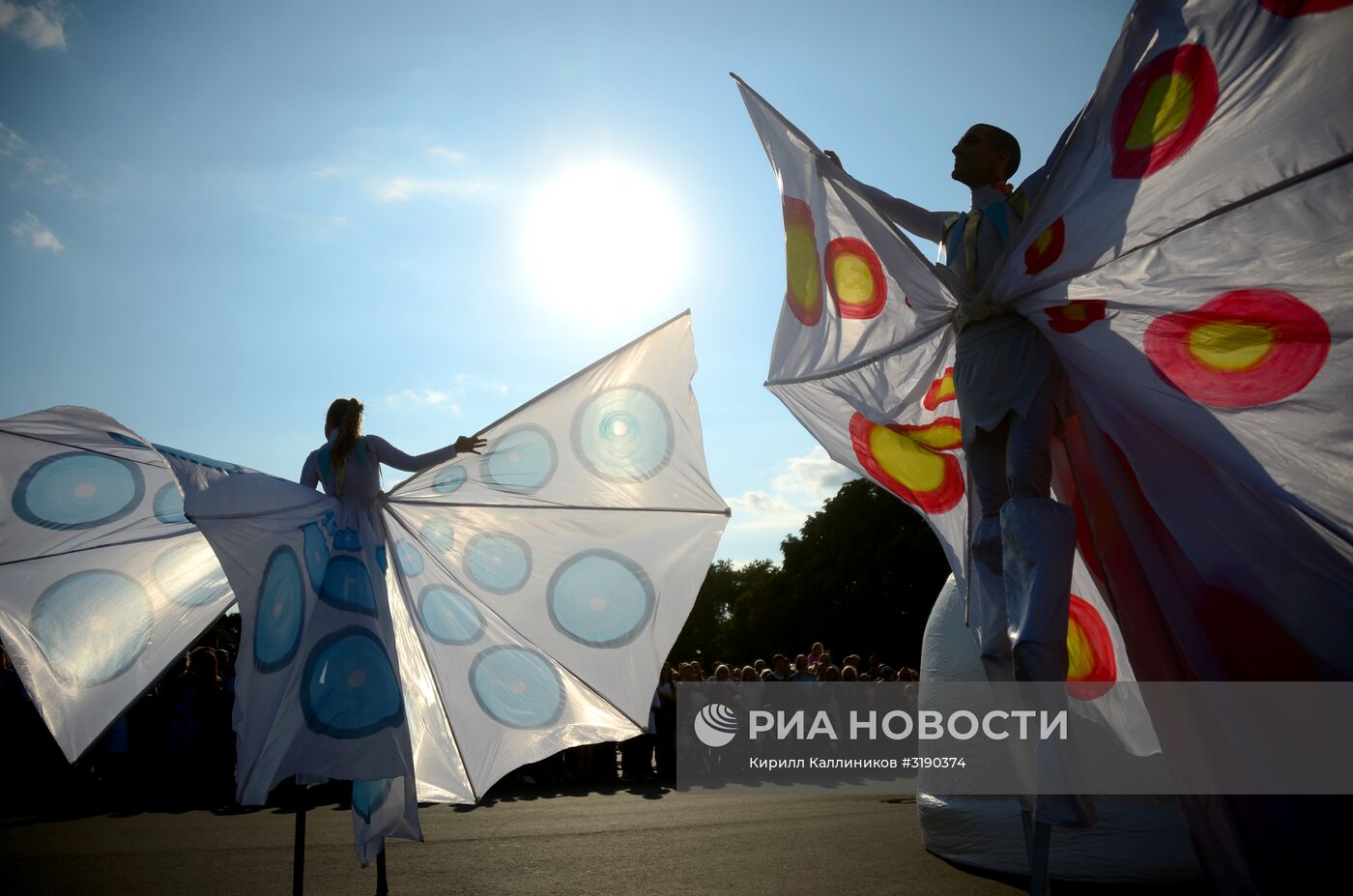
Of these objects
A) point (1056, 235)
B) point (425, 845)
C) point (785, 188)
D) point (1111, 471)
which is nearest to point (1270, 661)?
point (1111, 471)

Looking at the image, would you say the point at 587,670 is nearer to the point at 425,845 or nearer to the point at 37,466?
the point at 425,845

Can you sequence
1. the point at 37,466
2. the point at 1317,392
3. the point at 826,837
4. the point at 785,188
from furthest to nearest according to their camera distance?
the point at 826,837 < the point at 37,466 < the point at 785,188 < the point at 1317,392

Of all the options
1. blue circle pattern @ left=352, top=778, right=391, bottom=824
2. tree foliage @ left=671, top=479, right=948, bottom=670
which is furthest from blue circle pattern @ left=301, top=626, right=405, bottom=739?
tree foliage @ left=671, top=479, right=948, bottom=670

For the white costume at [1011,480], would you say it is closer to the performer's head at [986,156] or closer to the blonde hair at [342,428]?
the performer's head at [986,156]

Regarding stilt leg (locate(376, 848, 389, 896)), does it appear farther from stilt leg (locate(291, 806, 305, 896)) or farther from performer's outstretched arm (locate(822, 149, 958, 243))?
performer's outstretched arm (locate(822, 149, 958, 243))

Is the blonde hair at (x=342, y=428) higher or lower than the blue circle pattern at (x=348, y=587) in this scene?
Answer: higher

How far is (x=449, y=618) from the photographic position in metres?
4.96

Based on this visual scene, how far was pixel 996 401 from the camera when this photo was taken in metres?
3.25

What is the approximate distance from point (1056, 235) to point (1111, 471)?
927 mm

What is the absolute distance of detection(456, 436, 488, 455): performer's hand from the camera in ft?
16.1

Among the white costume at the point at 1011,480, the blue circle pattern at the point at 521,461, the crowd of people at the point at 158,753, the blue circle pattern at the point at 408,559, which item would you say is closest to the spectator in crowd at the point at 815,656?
the crowd of people at the point at 158,753

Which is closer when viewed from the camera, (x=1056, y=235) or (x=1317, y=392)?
(x=1317, y=392)

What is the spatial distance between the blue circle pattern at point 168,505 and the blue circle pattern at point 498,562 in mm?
1524
